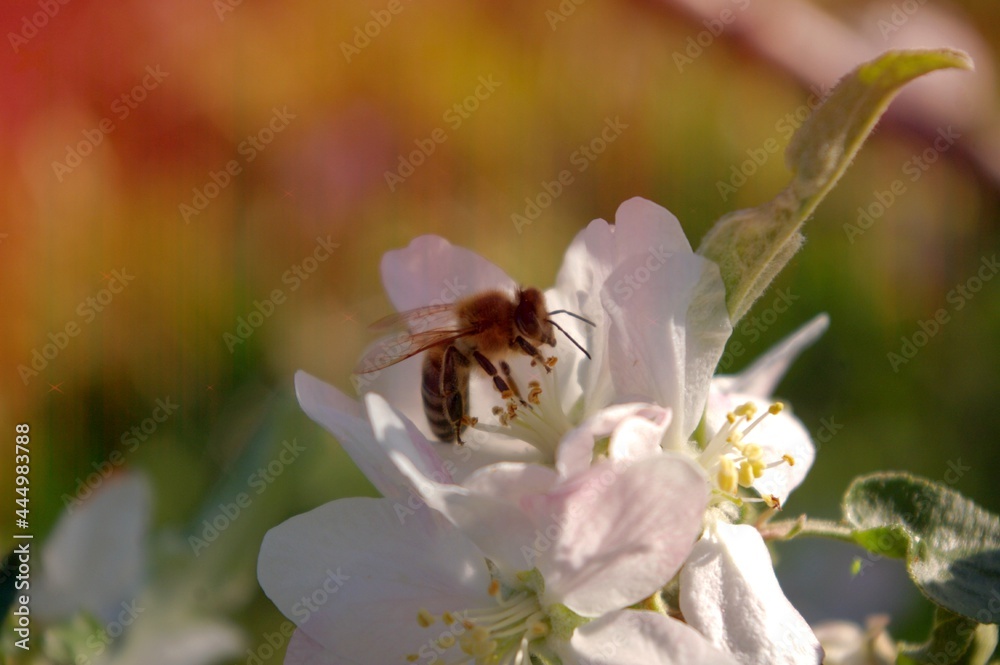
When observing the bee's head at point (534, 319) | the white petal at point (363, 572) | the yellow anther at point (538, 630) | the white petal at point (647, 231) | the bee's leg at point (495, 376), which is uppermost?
the white petal at point (647, 231)

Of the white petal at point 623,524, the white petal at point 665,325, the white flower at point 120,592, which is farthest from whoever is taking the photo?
the white flower at point 120,592

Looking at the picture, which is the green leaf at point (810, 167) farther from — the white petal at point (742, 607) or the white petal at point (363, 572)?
the white petal at point (363, 572)

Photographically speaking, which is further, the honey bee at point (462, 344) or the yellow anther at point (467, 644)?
the honey bee at point (462, 344)

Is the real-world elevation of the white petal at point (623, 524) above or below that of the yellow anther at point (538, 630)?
above

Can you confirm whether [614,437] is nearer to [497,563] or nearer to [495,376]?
[497,563]

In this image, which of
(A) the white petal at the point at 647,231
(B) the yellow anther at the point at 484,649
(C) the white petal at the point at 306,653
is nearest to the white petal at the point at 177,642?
(C) the white petal at the point at 306,653

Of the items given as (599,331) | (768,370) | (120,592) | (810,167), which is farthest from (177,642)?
(810,167)

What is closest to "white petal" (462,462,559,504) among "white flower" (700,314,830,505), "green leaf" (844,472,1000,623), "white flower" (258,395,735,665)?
"white flower" (258,395,735,665)

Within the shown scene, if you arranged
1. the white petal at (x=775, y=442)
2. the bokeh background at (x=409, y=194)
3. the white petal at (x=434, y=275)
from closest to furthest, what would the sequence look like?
the white petal at (x=775, y=442) < the white petal at (x=434, y=275) < the bokeh background at (x=409, y=194)
